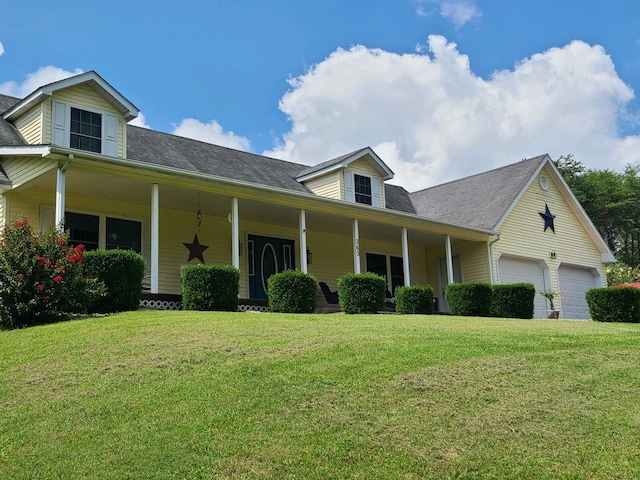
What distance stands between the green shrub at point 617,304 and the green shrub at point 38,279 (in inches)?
451

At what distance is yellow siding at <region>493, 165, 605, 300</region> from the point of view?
23.1 meters

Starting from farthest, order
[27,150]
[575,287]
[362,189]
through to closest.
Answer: [575,287]
[362,189]
[27,150]

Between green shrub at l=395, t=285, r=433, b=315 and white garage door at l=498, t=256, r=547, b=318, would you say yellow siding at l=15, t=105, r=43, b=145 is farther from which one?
A: white garage door at l=498, t=256, r=547, b=318

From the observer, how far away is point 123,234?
1642 cm

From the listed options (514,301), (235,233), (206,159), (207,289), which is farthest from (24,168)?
(514,301)

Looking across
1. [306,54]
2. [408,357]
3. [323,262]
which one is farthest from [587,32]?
[408,357]

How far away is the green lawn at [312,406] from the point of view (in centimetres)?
550

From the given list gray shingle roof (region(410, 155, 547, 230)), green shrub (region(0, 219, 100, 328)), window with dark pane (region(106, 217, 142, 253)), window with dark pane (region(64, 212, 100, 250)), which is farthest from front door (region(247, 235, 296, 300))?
green shrub (region(0, 219, 100, 328))

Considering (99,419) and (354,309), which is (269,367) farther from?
(354,309)

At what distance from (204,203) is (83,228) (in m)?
2.92

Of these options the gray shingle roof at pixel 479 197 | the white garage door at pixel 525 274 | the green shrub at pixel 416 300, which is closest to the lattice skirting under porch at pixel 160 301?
the green shrub at pixel 416 300

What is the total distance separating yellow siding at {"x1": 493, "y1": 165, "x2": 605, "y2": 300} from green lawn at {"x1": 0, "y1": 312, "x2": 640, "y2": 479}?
13741 millimetres

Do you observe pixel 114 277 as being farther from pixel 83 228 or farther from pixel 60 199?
pixel 83 228

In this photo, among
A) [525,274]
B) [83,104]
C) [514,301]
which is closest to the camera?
[83,104]
